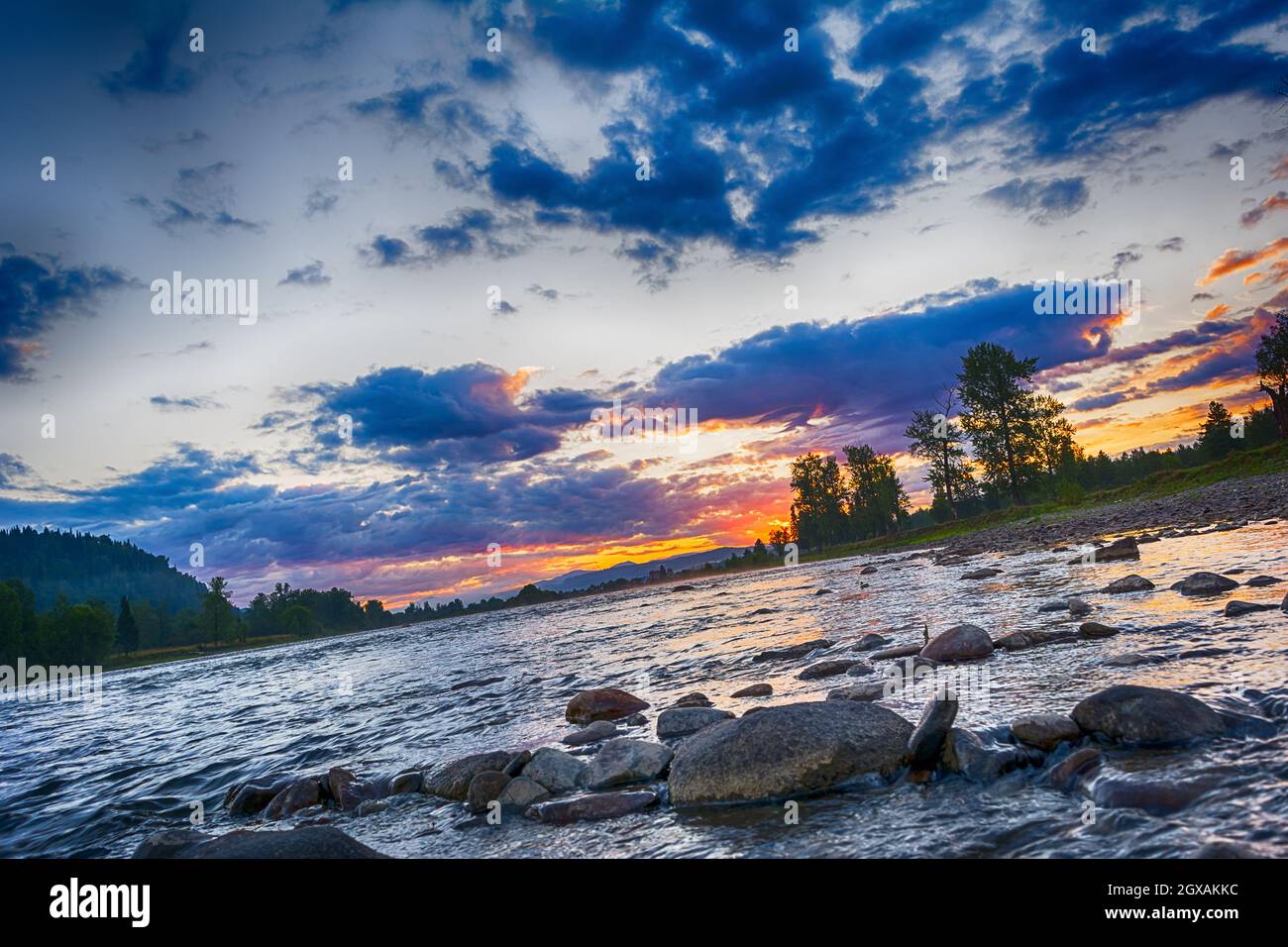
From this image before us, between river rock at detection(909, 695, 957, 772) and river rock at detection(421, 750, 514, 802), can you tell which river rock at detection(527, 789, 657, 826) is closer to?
river rock at detection(421, 750, 514, 802)

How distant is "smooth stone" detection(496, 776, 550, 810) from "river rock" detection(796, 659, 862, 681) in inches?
254

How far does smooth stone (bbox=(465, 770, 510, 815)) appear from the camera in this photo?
323 inches

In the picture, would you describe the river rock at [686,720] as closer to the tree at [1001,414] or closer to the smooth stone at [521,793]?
the smooth stone at [521,793]

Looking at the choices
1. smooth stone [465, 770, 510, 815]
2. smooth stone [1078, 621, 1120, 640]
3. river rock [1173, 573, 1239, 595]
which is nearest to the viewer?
smooth stone [465, 770, 510, 815]

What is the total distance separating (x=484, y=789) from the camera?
8305mm

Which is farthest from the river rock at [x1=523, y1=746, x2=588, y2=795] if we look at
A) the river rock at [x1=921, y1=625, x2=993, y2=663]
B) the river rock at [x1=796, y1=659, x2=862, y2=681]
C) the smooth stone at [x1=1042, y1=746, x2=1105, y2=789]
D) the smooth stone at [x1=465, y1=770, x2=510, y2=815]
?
the river rock at [x1=921, y1=625, x2=993, y2=663]

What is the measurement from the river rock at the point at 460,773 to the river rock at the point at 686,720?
8.04ft

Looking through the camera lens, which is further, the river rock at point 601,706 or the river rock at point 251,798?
the river rock at point 601,706

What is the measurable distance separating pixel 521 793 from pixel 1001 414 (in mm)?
86267

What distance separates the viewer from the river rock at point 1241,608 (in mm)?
10367

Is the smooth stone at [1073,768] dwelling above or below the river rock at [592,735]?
above

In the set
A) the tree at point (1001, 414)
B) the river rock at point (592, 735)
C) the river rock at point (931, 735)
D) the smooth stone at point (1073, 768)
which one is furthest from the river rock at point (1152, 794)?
the tree at point (1001, 414)
